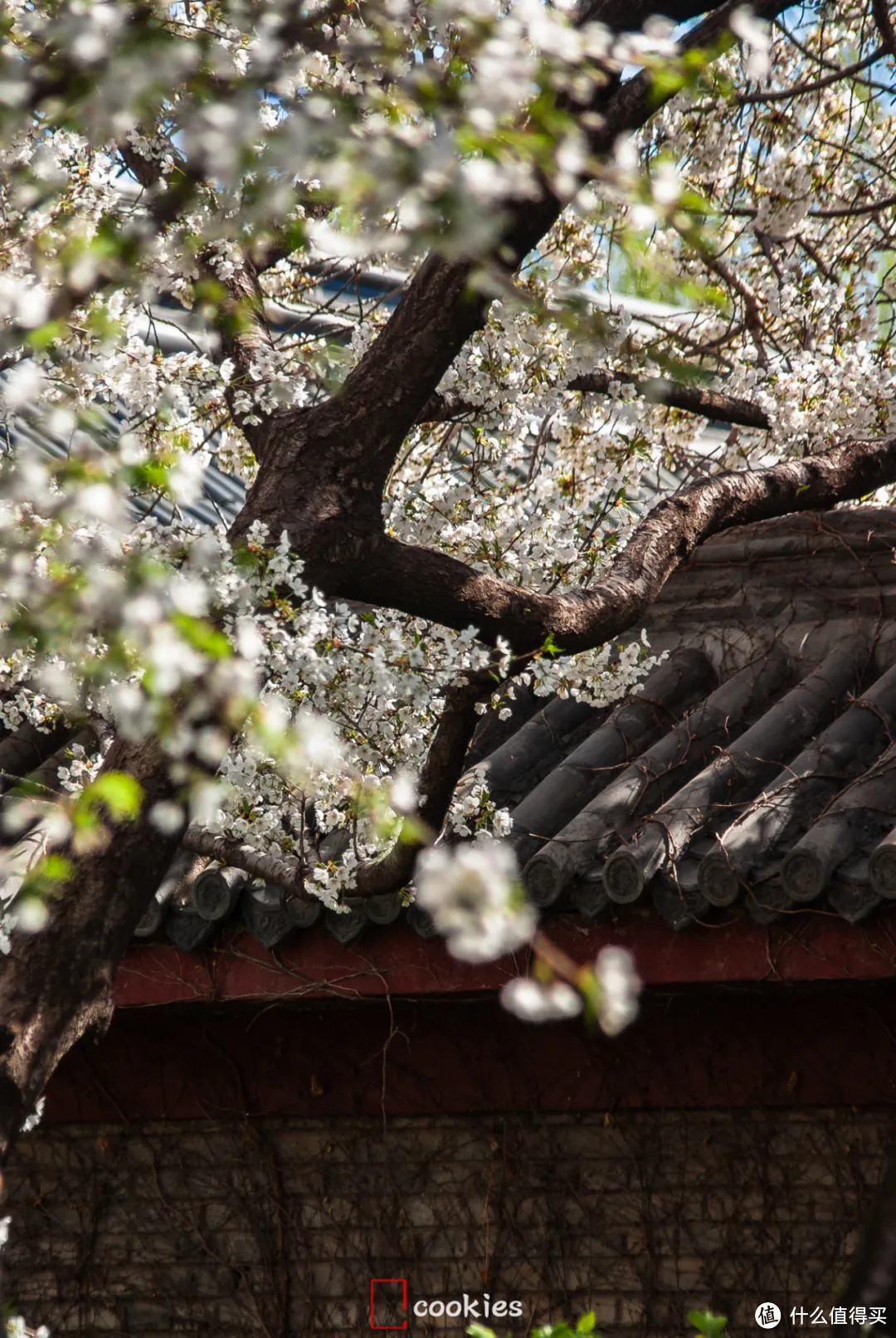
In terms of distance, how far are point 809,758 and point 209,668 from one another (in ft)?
7.37

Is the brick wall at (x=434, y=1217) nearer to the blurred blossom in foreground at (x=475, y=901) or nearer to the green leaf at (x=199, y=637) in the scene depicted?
the blurred blossom in foreground at (x=475, y=901)

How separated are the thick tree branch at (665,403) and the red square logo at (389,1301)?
2.58 m

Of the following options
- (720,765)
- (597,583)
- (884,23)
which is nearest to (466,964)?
(720,765)

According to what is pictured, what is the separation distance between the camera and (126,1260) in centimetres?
472

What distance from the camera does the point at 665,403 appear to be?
4078 mm

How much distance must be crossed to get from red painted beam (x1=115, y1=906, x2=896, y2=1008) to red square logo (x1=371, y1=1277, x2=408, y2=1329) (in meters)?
1.03

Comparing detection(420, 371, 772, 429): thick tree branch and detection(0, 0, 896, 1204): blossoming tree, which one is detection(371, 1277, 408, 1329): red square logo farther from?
detection(420, 371, 772, 429): thick tree branch

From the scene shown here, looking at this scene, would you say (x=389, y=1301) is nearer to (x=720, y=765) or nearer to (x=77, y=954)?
(x=720, y=765)

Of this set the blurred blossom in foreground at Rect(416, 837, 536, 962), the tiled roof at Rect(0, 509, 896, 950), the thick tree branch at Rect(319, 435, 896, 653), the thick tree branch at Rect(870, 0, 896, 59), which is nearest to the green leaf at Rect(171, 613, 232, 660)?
the blurred blossom in foreground at Rect(416, 837, 536, 962)

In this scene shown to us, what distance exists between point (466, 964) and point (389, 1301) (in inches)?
54.9

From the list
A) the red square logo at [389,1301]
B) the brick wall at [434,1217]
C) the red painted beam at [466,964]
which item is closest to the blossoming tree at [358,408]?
the red painted beam at [466,964]

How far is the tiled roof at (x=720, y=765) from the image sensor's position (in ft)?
10.7

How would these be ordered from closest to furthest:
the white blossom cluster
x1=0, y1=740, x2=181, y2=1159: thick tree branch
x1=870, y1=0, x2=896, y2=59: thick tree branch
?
the white blossom cluster < x1=0, y1=740, x2=181, y2=1159: thick tree branch < x1=870, y1=0, x2=896, y2=59: thick tree branch

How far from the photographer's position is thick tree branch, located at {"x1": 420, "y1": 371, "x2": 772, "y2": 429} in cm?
385
